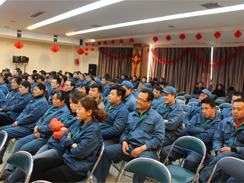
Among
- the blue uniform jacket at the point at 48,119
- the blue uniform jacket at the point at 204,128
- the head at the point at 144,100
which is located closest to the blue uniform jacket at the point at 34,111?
the blue uniform jacket at the point at 48,119

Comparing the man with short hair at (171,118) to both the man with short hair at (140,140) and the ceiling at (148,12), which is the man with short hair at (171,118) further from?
the ceiling at (148,12)

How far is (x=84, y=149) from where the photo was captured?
1.92m

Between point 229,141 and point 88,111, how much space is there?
1.70m

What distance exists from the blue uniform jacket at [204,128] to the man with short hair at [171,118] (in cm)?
19

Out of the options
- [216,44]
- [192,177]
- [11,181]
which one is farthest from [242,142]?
[216,44]

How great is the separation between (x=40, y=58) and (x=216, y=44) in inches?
411

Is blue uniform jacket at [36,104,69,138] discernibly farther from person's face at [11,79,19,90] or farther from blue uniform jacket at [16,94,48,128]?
person's face at [11,79,19,90]

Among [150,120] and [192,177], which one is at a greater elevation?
[150,120]

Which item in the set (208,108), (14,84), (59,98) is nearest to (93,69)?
(14,84)

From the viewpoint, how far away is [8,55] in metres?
12.2

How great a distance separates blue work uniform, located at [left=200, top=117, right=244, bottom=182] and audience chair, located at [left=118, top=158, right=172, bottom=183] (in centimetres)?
79

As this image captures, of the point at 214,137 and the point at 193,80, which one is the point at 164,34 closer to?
the point at 193,80

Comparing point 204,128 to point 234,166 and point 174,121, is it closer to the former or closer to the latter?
point 174,121

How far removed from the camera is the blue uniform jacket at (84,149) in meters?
1.93
